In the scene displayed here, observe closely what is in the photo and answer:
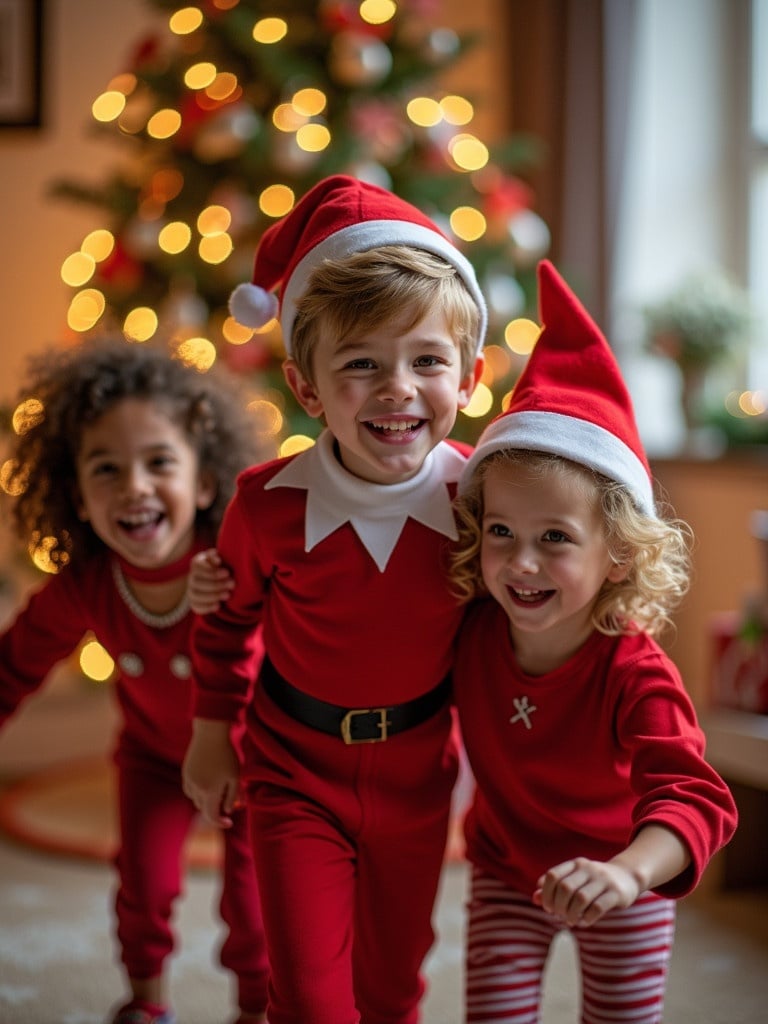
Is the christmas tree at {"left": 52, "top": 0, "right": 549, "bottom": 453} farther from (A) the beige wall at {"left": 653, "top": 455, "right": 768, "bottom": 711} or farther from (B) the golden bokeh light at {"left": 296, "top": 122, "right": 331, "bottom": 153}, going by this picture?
(A) the beige wall at {"left": 653, "top": 455, "right": 768, "bottom": 711}

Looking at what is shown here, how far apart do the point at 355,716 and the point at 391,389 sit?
378mm

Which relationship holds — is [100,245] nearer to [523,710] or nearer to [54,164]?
[54,164]

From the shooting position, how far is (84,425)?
1682 mm

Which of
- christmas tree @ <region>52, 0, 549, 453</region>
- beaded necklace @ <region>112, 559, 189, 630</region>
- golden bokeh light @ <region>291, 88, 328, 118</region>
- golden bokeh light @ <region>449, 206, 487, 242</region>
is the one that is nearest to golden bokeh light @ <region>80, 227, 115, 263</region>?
christmas tree @ <region>52, 0, 549, 453</region>

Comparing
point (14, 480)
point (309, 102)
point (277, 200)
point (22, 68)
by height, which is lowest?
point (14, 480)

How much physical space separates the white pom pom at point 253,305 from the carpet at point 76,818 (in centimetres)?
135

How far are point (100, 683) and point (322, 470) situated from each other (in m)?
1.57

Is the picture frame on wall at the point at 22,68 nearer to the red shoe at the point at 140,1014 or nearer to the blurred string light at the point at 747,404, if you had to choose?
the blurred string light at the point at 747,404

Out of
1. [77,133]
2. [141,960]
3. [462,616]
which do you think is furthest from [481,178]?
[141,960]

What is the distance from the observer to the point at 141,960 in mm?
1705

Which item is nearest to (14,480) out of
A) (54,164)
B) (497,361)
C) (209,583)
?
(209,583)

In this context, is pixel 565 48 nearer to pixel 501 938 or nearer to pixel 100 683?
pixel 100 683

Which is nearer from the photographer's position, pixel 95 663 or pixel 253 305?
pixel 253 305

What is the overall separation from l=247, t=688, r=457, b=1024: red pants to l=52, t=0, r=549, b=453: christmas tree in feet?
4.13
